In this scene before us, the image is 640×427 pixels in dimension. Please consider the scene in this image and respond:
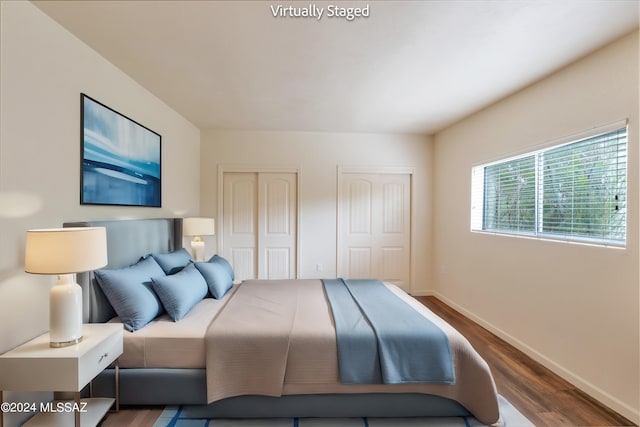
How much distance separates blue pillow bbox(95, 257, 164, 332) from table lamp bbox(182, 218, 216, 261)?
127cm

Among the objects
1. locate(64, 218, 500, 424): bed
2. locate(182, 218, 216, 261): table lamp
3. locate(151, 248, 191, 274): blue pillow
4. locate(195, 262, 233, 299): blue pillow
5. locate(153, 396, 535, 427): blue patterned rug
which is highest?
locate(182, 218, 216, 261): table lamp

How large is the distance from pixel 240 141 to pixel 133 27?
231 cm

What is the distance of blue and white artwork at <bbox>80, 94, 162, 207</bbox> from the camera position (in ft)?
6.44

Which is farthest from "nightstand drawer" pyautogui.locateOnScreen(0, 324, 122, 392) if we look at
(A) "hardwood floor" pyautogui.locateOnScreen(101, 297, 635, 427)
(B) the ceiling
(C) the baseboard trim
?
(C) the baseboard trim

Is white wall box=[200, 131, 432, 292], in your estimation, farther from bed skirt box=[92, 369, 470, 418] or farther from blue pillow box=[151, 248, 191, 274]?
bed skirt box=[92, 369, 470, 418]

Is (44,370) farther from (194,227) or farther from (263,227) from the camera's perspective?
(263,227)

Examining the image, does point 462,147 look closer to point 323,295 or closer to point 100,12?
point 323,295

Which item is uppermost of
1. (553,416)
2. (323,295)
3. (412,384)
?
(323,295)

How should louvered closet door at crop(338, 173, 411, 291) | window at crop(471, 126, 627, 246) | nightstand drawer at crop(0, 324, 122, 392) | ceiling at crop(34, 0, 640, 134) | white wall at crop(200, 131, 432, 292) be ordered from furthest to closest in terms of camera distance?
louvered closet door at crop(338, 173, 411, 291) → white wall at crop(200, 131, 432, 292) → window at crop(471, 126, 627, 246) → ceiling at crop(34, 0, 640, 134) → nightstand drawer at crop(0, 324, 122, 392)

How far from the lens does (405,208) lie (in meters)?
4.30

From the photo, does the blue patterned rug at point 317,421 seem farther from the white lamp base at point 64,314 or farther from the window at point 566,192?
the window at point 566,192

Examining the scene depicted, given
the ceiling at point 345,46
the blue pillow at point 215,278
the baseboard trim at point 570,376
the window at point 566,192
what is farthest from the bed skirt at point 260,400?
the ceiling at point 345,46

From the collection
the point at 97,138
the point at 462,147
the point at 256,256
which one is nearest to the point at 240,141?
the point at 256,256

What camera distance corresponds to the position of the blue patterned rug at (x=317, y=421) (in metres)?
1.66
